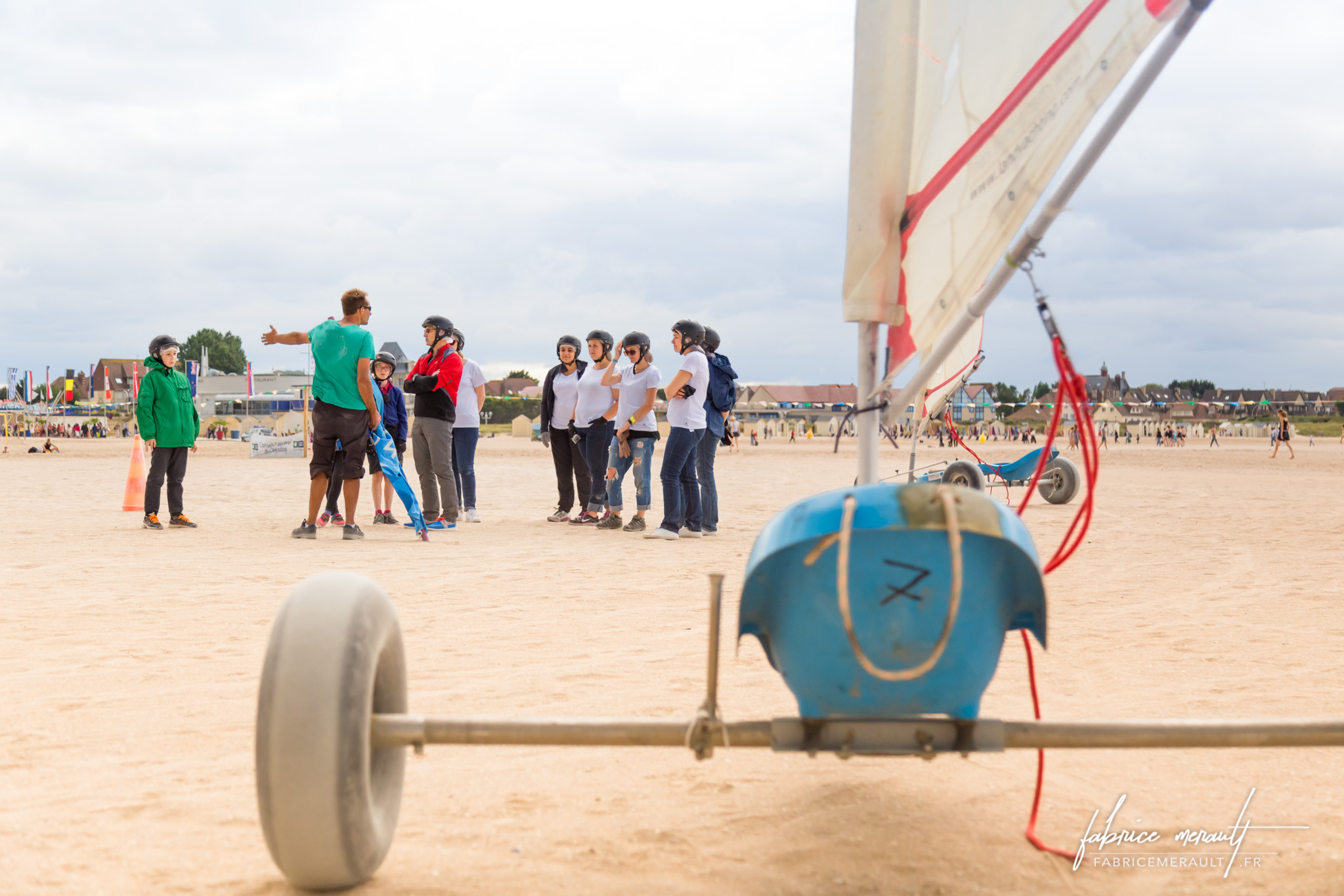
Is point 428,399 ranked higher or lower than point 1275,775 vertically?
higher

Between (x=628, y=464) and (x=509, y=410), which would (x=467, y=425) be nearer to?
(x=628, y=464)

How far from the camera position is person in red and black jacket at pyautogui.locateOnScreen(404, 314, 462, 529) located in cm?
903

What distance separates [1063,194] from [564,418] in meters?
8.11

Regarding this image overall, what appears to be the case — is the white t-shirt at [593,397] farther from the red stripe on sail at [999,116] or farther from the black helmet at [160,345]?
the red stripe on sail at [999,116]

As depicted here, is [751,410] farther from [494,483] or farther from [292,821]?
[292,821]

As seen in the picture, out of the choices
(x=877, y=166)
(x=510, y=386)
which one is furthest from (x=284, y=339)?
(x=510, y=386)

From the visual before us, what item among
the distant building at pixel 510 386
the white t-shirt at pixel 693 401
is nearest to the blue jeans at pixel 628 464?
the white t-shirt at pixel 693 401

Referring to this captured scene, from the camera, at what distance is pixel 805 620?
205 cm

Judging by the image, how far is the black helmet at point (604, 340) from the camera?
9.60 meters

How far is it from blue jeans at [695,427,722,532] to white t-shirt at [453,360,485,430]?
2.31 m

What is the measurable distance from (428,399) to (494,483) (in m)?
8.60

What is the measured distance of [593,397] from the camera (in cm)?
964

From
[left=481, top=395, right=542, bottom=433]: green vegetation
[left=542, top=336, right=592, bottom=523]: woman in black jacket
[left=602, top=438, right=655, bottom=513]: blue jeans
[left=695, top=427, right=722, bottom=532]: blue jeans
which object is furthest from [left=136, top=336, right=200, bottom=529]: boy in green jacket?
[left=481, top=395, right=542, bottom=433]: green vegetation

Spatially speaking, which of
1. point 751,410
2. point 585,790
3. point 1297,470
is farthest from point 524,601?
point 751,410
